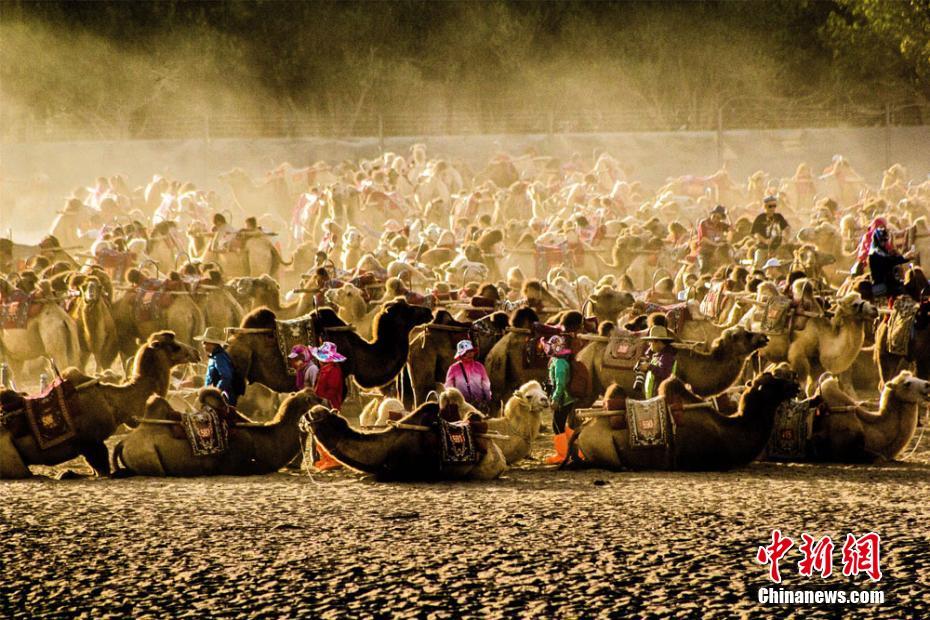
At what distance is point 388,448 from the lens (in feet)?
41.0

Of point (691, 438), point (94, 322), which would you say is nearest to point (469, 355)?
point (691, 438)

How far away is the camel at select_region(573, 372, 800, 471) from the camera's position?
42.4ft

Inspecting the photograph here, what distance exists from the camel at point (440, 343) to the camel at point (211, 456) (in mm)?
2542

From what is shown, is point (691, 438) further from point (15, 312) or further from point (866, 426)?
point (15, 312)

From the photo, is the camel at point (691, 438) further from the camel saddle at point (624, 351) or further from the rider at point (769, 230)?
the rider at point (769, 230)

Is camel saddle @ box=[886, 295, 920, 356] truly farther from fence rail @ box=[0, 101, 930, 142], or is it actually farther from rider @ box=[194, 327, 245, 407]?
fence rail @ box=[0, 101, 930, 142]

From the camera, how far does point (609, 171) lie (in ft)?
132

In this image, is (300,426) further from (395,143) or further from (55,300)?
(395,143)

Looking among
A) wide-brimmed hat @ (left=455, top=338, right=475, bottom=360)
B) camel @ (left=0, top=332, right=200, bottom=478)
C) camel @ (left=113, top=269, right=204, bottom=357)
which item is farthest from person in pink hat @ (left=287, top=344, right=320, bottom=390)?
camel @ (left=113, top=269, right=204, bottom=357)

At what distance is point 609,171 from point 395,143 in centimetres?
923

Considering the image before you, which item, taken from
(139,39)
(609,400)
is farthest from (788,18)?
(609,400)

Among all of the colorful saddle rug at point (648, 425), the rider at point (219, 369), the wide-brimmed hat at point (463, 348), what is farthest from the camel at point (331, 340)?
the colorful saddle rug at point (648, 425)

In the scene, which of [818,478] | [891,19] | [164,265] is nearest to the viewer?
[818,478]

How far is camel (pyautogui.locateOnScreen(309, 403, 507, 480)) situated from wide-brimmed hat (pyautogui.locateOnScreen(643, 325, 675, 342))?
2.32 m
